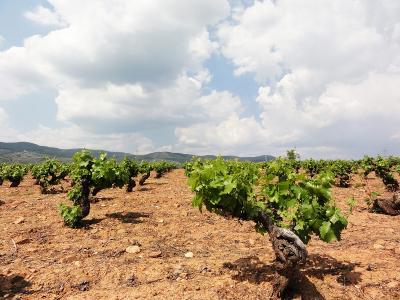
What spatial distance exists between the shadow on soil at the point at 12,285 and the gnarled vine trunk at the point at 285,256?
243 inches

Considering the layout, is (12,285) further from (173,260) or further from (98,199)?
(98,199)

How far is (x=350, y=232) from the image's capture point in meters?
13.6

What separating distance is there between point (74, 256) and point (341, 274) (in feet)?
25.4

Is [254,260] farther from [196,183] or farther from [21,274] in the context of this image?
[21,274]

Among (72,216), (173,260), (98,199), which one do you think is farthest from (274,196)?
(98,199)

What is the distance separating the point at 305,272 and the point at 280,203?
7.02ft

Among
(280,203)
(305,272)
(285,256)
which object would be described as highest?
(280,203)

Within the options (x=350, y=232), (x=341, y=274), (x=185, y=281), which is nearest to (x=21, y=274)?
(x=185, y=281)

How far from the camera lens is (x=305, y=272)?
361 inches

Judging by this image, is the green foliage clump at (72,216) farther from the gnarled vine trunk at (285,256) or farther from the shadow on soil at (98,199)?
the gnarled vine trunk at (285,256)

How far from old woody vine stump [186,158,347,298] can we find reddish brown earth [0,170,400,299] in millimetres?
1155

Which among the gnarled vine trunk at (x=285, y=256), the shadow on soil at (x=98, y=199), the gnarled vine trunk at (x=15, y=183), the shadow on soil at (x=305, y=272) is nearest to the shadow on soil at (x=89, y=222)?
the shadow on soil at (x=98, y=199)

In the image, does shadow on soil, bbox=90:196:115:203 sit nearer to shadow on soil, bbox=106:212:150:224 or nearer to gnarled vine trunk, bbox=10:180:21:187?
shadow on soil, bbox=106:212:150:224

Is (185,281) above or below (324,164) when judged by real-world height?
below
